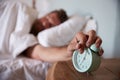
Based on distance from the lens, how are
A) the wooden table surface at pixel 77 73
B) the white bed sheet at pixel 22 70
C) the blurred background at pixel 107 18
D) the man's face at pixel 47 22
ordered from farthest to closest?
the man's face at pixel 47 22, the blurred background at pixel 107 18, the white bed sheet at pixel 22 70, the wooden table surface at pixel 77 73

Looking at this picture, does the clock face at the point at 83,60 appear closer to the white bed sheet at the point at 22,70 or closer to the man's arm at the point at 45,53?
the man's arm at the point at 45,53

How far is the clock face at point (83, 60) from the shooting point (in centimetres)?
55

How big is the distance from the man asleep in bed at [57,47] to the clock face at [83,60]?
0.8 inches

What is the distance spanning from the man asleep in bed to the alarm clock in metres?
0.01

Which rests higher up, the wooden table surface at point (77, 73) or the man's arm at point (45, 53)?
the wooden table surface at point (77, 73)

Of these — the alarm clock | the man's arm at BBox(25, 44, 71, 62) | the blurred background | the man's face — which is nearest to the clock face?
the alarm clock

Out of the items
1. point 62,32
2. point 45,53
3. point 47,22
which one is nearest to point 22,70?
point 45,53

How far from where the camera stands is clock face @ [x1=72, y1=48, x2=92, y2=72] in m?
0.55

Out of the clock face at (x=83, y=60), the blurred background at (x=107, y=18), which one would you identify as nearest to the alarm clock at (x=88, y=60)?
the clock face at (x=83, y=60)

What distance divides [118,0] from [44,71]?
2.06ft

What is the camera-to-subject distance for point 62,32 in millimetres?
1398

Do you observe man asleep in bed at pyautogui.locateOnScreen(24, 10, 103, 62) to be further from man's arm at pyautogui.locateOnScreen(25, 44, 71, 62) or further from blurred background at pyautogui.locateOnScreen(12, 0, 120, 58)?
blurred background at pyautogui.locateOnScreen(12, 0, 120, 58)

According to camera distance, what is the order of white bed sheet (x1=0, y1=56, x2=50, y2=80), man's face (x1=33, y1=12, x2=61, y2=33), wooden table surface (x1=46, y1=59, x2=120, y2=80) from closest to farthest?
wooden table surface (x1=46, y1=59, x2=120, y2=80) < white bed sheet (x1=0, y1=56, x2=50, y2=80) < man's face (x1=33, y1=12, x2=61, y2=33)

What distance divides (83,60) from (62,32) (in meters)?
0.83
